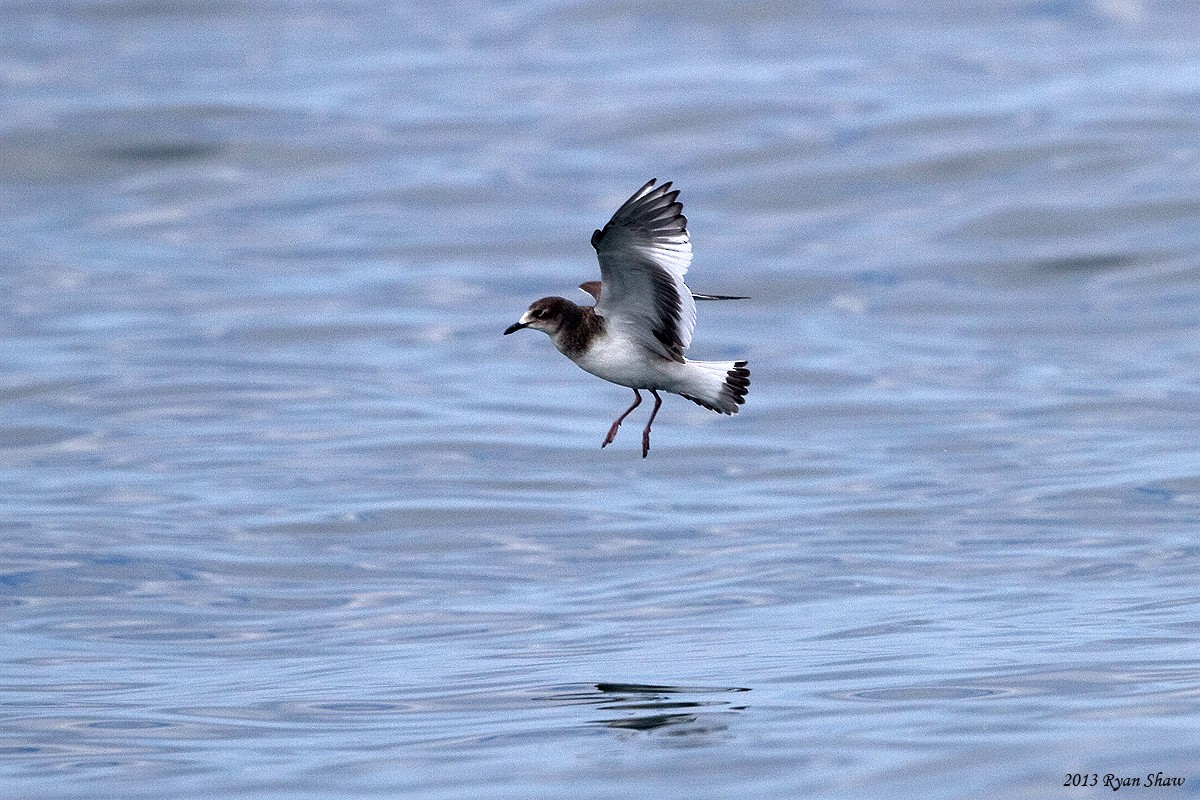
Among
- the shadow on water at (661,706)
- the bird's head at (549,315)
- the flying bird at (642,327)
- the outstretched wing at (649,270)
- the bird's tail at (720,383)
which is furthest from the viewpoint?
the shadow on water at (661,706)

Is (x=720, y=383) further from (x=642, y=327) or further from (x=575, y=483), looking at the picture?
(x=575, y=483)

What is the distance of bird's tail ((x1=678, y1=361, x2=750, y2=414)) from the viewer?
1271 cm

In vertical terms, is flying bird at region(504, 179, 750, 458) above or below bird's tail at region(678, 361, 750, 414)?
above

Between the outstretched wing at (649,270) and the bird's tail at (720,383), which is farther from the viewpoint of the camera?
the bird's tail at (720,383)

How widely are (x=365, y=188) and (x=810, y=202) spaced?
13.5m

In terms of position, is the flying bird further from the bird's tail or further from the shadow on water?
the shadow on water

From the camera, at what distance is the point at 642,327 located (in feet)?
41.6

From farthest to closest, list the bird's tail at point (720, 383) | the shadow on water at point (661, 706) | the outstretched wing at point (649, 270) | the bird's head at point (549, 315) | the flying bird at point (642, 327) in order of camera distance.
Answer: the shadow on water at point (661, 706), the bird's tail at point (720, 383), the bird's head at point (549, 315), the flying bird at point (642, 327), the outstretched wing at point (649, 270)

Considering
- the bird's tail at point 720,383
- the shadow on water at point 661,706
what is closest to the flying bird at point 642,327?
the bird's tail at point 720,383

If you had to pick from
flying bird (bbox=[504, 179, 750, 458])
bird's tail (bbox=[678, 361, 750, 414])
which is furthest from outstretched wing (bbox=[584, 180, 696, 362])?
bird's tail (bbox=[678, 361, 750, 414])

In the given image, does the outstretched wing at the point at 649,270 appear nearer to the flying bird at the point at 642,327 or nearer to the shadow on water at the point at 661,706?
the flying bird at the point at 642,327

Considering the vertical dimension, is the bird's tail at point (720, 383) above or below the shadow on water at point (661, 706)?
above

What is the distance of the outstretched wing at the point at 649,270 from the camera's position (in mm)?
12008

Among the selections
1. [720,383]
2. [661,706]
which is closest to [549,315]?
[720,383]
